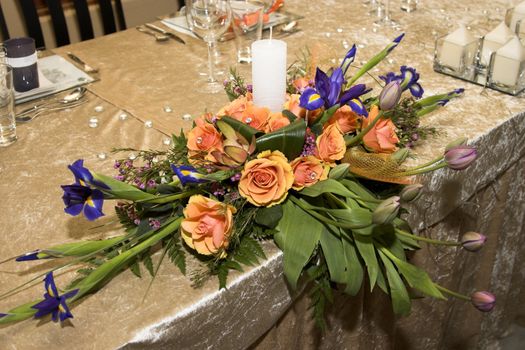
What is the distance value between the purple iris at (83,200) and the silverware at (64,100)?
507 mm

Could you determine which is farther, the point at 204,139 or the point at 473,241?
the point at 204,139

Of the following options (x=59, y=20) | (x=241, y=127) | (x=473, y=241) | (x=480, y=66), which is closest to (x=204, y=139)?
(x=241, y=127)

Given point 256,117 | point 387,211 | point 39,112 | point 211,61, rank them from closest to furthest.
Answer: point 387,211 < point 256,117 < point 39,112 < point 211,61

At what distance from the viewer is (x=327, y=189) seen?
2.67 ft

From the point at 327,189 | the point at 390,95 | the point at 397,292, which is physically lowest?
Answer: the point at 397,292

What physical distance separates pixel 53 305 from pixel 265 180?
30cm

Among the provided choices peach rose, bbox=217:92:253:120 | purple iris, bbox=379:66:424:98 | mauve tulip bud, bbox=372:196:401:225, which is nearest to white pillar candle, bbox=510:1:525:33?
purple iris, bbox=379:66:424:98

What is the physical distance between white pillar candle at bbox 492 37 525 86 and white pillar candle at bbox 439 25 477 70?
2.9 inches

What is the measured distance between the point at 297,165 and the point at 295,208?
59mm

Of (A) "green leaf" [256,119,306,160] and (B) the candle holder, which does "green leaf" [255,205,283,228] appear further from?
(B) the candle holder

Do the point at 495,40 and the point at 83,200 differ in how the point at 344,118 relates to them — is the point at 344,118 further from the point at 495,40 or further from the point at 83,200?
the point at 495,40

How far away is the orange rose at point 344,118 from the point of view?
921 millimetres

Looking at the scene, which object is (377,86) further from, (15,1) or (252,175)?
(15,1)

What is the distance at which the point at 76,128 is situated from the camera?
3.83 feet
